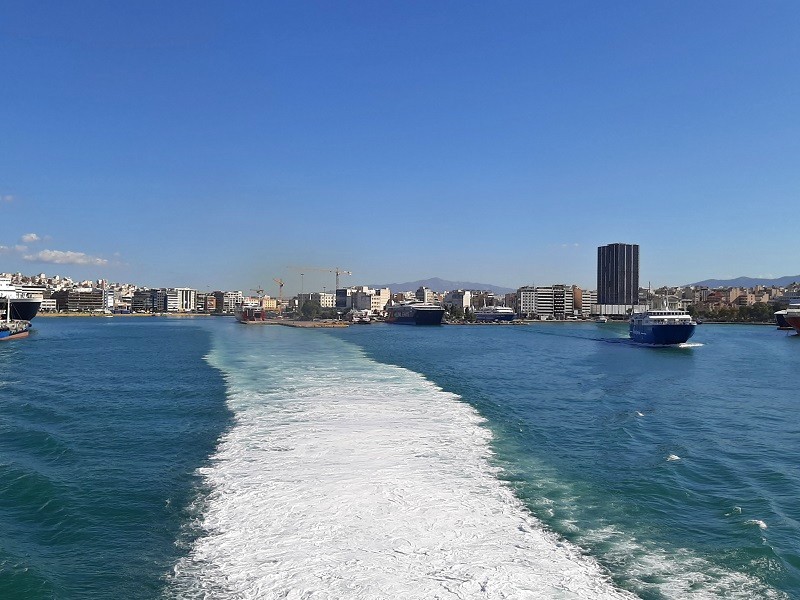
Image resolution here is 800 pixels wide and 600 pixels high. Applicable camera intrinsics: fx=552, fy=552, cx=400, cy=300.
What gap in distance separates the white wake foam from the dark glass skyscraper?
160m

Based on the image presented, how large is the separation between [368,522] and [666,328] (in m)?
41.5

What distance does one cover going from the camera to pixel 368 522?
7676mm

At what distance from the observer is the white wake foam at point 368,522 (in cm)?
610

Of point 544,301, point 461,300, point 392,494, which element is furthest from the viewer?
point 461,300

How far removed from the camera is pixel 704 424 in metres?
15.3

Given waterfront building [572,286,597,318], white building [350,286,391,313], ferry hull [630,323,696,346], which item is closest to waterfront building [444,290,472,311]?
white building [350,286,391,313]

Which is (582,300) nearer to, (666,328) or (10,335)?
(666,328)

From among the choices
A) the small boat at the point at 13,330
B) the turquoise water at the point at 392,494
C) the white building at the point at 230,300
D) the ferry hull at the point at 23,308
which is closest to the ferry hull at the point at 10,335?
the small boat at the point at 13,330

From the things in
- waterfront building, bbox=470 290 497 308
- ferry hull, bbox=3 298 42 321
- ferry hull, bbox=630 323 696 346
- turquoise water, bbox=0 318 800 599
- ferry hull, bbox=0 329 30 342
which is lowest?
turquoise water, bbox=0 318 800 599

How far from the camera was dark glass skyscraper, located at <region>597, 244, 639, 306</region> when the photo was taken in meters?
162

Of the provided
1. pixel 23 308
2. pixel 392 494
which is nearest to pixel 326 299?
pixel 23 308

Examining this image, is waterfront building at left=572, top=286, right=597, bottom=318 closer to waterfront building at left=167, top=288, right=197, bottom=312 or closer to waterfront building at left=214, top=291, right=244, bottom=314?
waterfront building at left=214, top=291, right=244, bottom=314

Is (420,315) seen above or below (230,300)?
below

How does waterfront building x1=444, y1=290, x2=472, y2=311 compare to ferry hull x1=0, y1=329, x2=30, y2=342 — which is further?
waterfront building x1=444, y1=290, x2=472, y2=311
